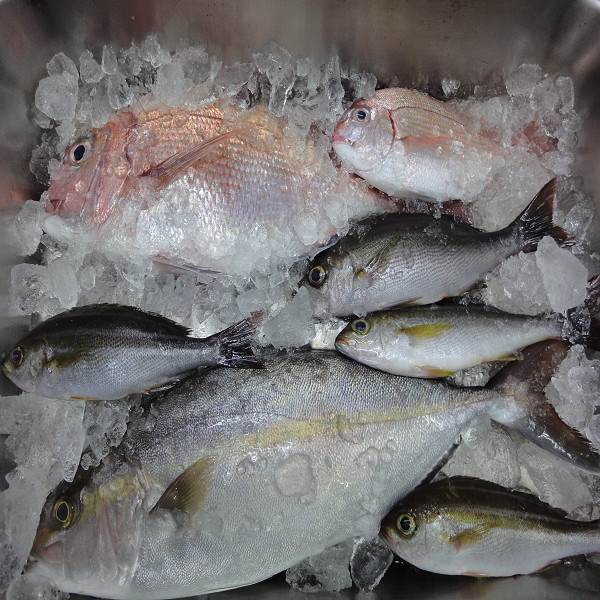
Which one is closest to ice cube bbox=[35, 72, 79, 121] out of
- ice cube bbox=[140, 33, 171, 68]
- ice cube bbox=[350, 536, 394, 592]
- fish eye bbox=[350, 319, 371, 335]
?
ice cube bbox=[140, 33, 171, 68]

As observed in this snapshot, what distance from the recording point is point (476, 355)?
175 centimetres

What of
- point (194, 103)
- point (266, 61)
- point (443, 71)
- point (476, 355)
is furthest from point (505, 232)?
point (194, 103)

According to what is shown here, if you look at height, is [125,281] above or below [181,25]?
below

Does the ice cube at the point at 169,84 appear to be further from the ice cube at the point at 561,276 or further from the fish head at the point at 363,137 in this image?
the ice cube at the point at 561,276

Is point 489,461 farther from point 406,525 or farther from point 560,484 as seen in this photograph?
point 406,525

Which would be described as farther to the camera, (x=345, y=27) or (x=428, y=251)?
(x=345, y=27)

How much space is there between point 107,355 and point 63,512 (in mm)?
485

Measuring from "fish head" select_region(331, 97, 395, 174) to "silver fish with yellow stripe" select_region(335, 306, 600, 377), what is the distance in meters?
0.56

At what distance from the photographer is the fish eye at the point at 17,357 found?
1.63 metres

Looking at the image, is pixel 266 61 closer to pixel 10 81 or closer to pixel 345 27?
pixel 345 27

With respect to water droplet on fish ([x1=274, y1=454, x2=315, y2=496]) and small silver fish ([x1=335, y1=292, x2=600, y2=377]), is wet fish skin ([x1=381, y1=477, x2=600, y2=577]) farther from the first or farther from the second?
small silver fish ([x1=335, y1=292, x2=600, y2=377])

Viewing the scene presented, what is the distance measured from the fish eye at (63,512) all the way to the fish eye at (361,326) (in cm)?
105

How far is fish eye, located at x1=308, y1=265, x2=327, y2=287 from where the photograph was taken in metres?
1.77

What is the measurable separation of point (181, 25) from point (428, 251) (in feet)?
4.13
